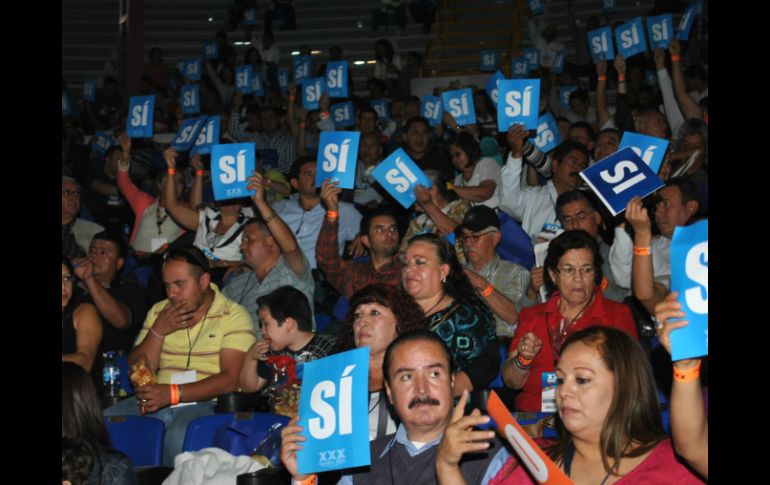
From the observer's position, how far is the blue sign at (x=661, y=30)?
8.00m

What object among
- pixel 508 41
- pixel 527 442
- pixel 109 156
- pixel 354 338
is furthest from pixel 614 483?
pixel 508 41

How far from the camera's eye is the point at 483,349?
13.4ft

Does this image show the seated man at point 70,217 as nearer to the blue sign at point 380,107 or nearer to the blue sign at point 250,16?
the blue sign at point 380,107

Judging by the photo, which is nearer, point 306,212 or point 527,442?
point 527,442

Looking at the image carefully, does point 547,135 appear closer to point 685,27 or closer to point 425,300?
point 685,27

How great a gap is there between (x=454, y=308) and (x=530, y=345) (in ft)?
1.41

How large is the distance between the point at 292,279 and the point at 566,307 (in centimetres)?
178

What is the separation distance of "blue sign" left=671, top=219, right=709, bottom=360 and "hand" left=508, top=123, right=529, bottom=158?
13.6ft

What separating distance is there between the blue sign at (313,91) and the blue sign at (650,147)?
4845mm

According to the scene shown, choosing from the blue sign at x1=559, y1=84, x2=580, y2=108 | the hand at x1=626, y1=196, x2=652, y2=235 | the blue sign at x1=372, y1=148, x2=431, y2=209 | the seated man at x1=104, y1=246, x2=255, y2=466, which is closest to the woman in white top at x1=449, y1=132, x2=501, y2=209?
the blue sign at x1=372, y1=148, x2=431, y2=209

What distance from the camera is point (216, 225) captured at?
6.60 metres

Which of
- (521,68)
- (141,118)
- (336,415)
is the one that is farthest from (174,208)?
(521,68)

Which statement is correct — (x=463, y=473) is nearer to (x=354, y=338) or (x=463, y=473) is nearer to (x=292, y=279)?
(x=354, y=338)

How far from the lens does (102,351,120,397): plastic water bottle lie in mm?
5098
